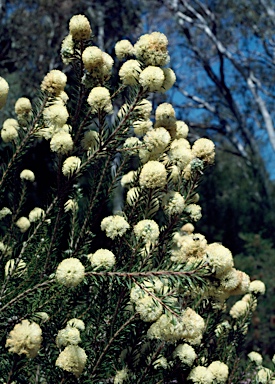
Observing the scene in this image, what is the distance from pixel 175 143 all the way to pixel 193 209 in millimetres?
230

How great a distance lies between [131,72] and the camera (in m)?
1.49

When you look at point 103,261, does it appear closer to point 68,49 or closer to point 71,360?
point 71,360

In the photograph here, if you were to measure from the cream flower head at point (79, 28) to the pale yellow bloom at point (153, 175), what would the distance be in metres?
Result: 0.48

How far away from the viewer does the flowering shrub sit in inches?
50.1

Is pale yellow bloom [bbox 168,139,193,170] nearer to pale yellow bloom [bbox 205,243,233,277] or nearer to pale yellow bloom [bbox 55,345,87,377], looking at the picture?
pale yellow bloom [bbox 205,243,233,277]

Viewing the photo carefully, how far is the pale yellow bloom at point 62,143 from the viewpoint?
4.62ft

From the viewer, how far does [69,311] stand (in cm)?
149

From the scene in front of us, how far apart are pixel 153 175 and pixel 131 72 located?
14.6 inches

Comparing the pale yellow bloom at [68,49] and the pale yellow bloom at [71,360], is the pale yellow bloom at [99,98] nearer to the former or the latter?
the pale yellow bloom at [68,49]

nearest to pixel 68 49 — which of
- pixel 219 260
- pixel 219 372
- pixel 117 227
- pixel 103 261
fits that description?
pixel 117 227

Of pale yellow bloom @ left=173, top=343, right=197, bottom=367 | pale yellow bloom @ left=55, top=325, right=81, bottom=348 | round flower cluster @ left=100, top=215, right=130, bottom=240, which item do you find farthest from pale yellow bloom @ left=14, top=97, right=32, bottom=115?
pale yellow bloom @ left=173, top=343, right=197, bottom=367

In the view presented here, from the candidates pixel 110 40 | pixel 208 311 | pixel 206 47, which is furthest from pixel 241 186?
pixel 208 311

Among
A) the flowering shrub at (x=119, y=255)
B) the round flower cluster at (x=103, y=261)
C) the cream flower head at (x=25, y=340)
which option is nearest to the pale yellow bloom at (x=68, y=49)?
the flowering shrub at (x=119, y=255)

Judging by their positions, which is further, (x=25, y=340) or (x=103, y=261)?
(x=103, y=261)
